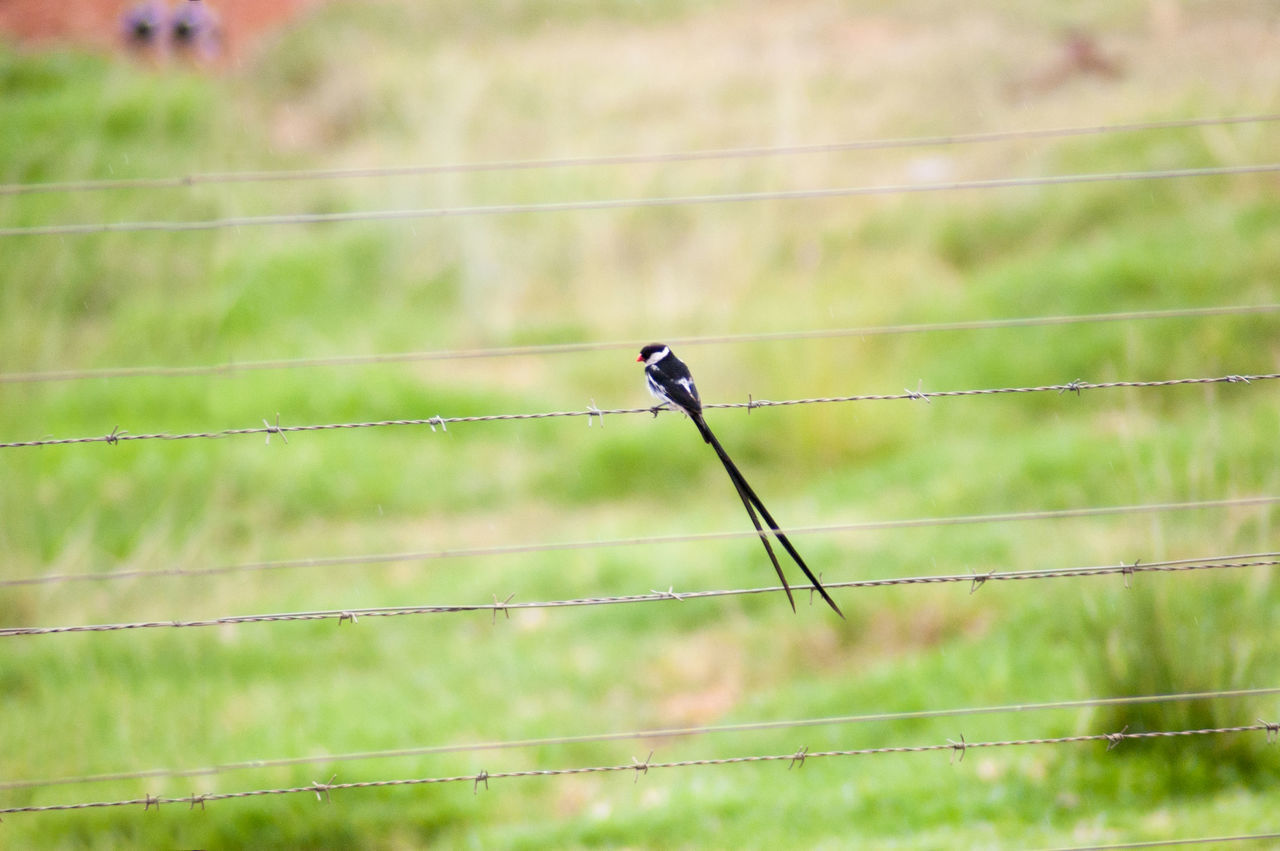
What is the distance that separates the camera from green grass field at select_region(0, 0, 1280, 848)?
527cm

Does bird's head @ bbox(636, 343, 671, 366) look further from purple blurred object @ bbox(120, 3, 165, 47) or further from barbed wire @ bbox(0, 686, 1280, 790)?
purple blurred object @ bbox(120, 3, 165, 47)

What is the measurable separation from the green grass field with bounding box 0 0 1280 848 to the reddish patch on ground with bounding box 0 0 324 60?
3.36 ft

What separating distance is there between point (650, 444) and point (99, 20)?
14.3 meters

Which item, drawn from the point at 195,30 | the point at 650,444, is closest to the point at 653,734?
the point at 650,444

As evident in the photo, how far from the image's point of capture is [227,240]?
13297 mm

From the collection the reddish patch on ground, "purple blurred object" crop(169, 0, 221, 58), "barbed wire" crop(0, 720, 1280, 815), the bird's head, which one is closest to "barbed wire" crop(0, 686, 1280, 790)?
"barbed wire" crop(0, 720, 1280, 815)

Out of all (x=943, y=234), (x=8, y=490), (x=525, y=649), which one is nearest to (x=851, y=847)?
(x=525, y=649)

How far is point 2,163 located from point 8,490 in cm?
660

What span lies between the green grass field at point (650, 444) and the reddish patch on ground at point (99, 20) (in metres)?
1.02

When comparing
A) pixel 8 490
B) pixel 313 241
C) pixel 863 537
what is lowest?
pixel 863 537

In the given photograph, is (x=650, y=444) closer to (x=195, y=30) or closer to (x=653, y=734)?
(x=653, y=734)

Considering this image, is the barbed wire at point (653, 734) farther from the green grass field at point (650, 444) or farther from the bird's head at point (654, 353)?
the bird's head at point (654, 353)

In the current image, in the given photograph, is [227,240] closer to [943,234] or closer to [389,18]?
[389,18]

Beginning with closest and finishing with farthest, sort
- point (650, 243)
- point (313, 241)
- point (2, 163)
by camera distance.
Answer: point (2, 163), point (650, 243), point (313, 241)
